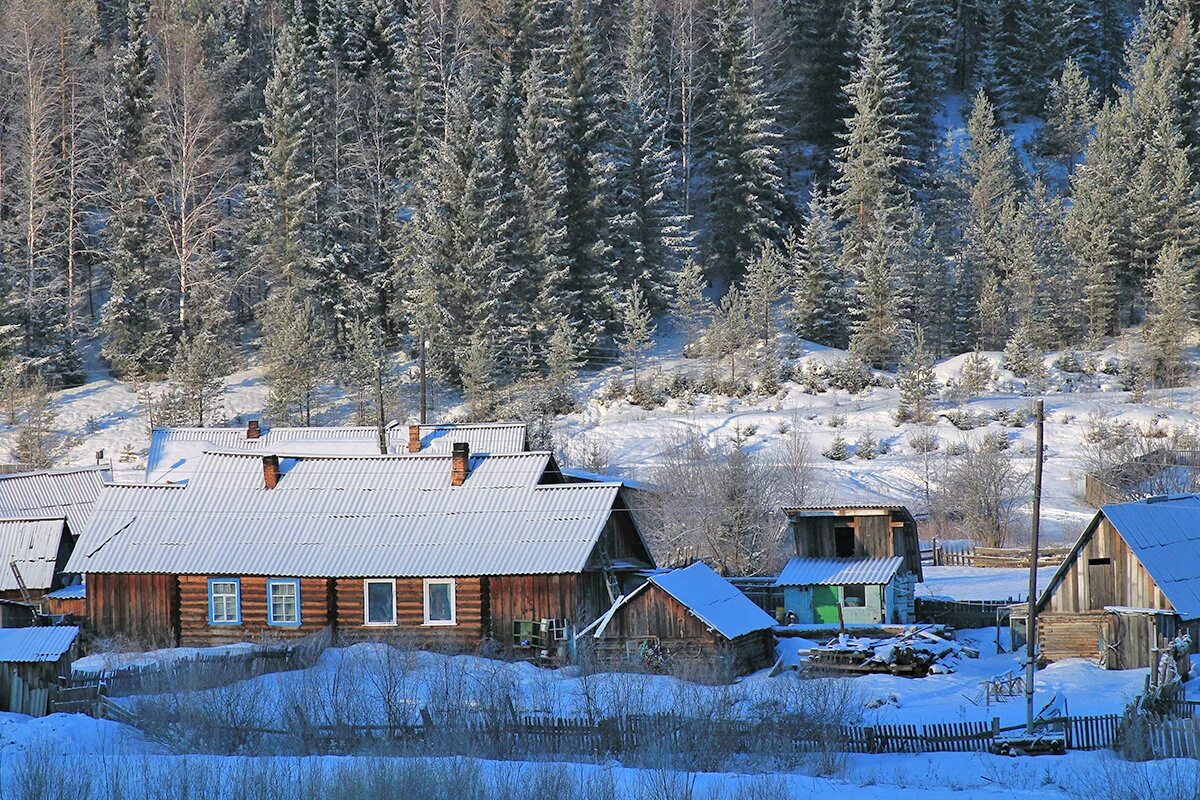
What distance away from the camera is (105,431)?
63875mm

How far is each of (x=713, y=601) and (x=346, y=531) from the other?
10049mm

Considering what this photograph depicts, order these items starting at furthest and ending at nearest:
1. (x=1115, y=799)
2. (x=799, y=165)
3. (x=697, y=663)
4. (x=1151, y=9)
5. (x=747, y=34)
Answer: (x=1151, y=9) → (x=799, y=165) → (x=747, y=34) → (x=697, y=663) → (x=1115, y=799)

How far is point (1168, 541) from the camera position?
35.8 meters

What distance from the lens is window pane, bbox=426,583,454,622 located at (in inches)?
1393

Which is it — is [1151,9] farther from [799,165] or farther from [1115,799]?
[1115,799]

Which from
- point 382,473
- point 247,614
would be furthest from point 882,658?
point 247,614

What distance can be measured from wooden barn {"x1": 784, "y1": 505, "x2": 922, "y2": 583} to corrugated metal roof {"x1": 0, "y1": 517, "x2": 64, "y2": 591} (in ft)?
70.6

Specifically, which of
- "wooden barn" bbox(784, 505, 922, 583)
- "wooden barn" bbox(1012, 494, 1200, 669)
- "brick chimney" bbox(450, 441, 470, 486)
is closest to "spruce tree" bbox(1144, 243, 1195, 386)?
"wooden barn" bbox(784, 505, 922, 583)

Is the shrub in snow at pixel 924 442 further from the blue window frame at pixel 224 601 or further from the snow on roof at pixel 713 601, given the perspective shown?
the blue window frame at pixel 224 601

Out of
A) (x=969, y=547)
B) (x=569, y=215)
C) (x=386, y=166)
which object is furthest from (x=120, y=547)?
(x=386, y=166)

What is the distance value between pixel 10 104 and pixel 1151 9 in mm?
75537

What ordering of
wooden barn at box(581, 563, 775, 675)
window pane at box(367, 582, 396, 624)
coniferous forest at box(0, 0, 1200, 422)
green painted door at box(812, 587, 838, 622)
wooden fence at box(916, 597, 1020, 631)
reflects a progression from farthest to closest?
coniferous forest at box(0, 0, 1200, 422) → wooden fence at box(916, 597, 1020, 631) → green painted door at box(812, 587, 838, 622) → window pane at box(367, 582, 396, 624) → wooden barn at box(581, 563, 775, 675)

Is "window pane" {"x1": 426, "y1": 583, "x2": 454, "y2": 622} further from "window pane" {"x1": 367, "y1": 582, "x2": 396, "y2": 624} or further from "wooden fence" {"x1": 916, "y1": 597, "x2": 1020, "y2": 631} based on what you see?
"wooden fence" {"x1": 916, "y1": 597, "x2": 1020, "y2": 631}

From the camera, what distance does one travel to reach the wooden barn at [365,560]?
1384 inches
